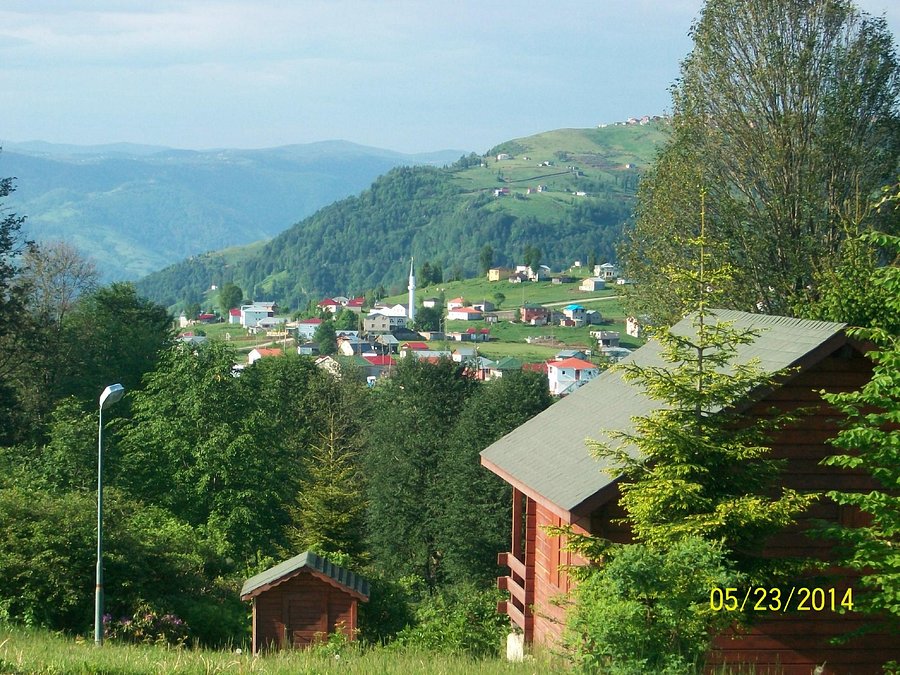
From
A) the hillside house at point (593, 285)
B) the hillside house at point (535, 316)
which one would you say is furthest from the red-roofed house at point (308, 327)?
the hillside house at point (593, 285)

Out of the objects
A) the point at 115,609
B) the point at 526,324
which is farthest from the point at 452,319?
the point at 115,609

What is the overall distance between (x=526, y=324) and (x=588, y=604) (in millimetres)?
155604

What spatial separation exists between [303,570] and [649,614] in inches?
451

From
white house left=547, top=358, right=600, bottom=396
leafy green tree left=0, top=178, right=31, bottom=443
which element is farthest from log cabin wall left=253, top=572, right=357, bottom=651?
white house left=547, top=358, right=600, bottom=396

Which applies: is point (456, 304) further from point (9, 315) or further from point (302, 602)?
point (302, 602)

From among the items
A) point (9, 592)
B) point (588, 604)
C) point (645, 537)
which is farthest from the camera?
point (9, 592)

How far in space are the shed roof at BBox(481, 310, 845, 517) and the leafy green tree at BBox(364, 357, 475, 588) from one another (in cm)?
3205

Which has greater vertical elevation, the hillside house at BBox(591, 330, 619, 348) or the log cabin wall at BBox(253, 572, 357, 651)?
the log cabin wall at BBox(253, 572, 357, 651)

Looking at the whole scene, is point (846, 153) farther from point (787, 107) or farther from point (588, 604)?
point (588, 604)

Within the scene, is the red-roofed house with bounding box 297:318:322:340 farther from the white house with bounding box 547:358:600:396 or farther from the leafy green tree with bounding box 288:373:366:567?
the leafy green tree with bounding box 288:373:366:567

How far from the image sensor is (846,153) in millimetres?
27078

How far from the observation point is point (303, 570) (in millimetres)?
18844

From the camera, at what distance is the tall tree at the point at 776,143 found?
2702 centimetres

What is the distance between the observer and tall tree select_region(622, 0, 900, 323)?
2702cm
